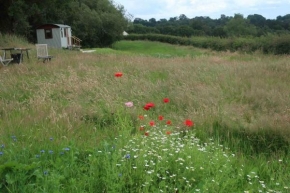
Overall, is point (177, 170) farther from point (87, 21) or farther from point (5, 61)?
point (87, 21)

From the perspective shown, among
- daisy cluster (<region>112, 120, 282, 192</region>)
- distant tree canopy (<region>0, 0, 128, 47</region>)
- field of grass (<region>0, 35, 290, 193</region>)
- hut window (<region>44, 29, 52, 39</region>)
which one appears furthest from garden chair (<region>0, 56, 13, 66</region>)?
hut window (<region>44, 29, 52, 39</region>)

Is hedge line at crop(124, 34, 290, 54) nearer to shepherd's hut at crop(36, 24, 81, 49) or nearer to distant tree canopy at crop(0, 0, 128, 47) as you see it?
distant tree canopy at crop(0, 0, 128, 47)

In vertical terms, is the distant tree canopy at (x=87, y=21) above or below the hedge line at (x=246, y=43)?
above

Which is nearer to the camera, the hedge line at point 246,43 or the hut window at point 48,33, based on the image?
the hedge line at point 246,43

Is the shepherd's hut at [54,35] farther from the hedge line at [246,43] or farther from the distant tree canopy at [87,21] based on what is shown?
the hedge line at [246,43]

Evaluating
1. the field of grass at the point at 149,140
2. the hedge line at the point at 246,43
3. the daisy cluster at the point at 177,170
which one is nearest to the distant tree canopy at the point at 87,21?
the hedge line at the point at 246,43

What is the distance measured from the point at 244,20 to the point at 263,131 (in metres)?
81.2

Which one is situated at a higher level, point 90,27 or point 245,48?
point 90,27

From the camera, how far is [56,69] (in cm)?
1105

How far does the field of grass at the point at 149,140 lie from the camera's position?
3006 millimetres

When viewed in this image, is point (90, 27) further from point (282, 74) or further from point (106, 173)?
point (106, 173)

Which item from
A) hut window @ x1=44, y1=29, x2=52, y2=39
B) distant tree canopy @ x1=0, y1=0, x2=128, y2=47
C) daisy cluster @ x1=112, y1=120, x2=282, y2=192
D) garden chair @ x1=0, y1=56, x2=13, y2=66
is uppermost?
distant tree canopy @ x1=0, y1=0, x2=128, y2=47

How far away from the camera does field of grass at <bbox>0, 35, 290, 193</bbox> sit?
3006 mm

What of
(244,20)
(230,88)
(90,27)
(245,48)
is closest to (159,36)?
(90,27)
